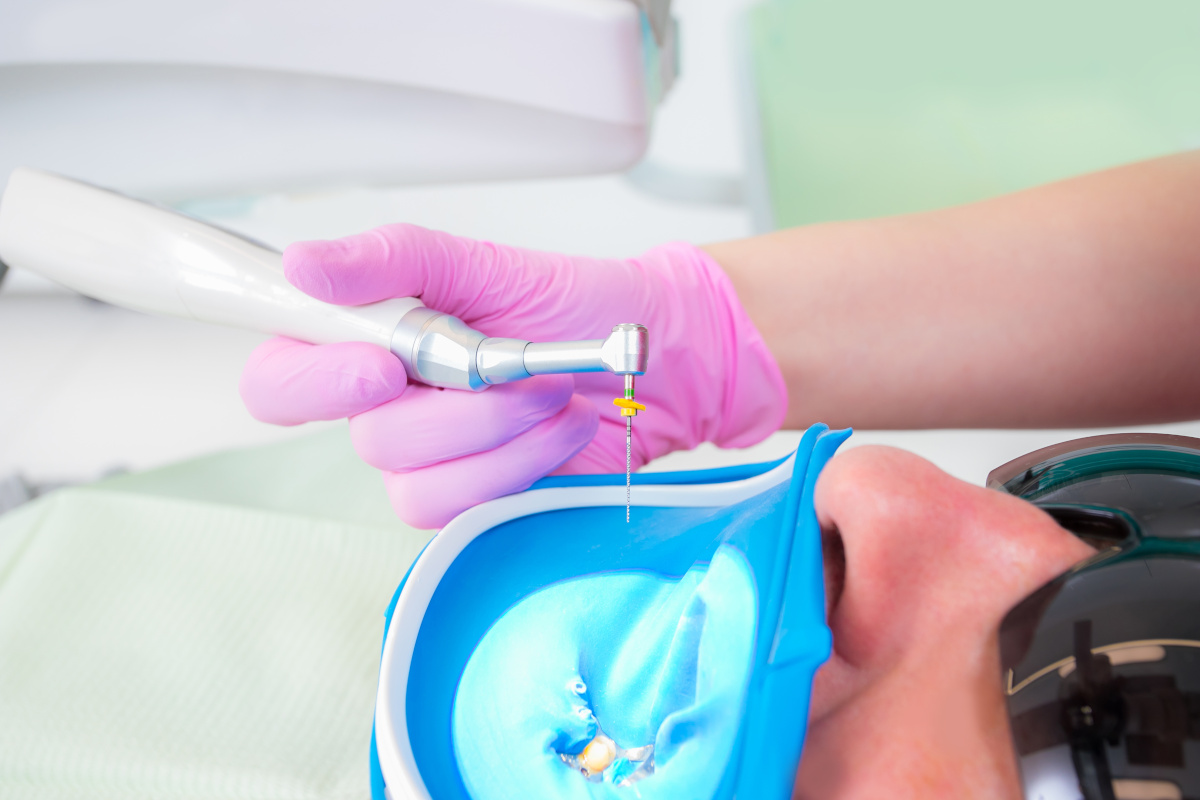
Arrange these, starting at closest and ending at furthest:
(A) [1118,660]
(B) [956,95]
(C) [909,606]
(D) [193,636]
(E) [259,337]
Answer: (A) [1118,660] → (C) [909,606] → (D) [193,636] → (E) [259,337] → (B) [956,95]

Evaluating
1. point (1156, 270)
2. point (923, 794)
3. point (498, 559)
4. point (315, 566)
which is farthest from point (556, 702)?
point (1156, 270)

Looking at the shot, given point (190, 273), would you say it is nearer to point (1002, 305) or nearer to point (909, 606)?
point (909, 606)

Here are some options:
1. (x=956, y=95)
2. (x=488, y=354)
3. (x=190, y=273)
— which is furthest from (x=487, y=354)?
(x=956, y=95)

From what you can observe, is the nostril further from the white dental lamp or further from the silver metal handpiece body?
the white dental lamp

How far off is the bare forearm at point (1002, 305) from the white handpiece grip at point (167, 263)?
52cm

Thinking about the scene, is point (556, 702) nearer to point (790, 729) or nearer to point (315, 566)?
point (790, 729)

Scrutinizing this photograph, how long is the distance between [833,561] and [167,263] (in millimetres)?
604

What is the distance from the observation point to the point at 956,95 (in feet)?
5.70

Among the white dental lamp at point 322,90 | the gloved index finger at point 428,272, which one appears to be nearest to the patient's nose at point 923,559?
the gloved index finger at point 428,272

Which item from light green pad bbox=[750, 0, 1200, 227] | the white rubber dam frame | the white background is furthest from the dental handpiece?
light green pad bbox=[750, 0, 1200, 227]

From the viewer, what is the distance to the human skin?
0.52 metres

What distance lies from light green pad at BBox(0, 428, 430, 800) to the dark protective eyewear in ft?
1.94

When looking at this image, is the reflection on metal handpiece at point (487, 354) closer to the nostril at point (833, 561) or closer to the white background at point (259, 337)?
the nostril at point (833, 561)

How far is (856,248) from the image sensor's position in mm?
1040
